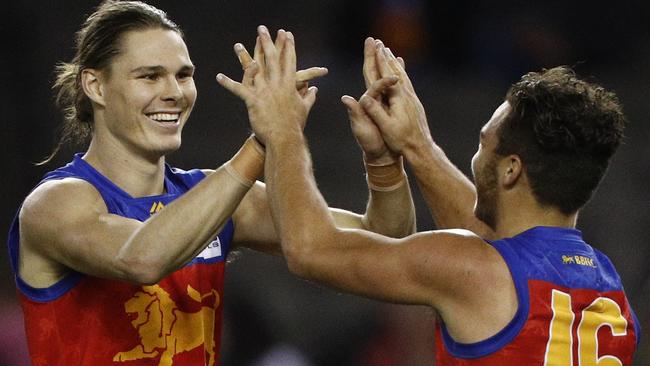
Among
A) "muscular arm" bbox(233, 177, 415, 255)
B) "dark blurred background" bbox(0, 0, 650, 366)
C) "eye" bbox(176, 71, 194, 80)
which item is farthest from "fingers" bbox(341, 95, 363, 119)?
"dark blurred background" bbox(0, 0, 650, 366)

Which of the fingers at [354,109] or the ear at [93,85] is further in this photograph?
the ear at [93,85]

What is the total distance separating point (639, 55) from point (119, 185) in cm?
700

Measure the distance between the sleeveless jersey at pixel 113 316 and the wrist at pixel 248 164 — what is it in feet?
1.83

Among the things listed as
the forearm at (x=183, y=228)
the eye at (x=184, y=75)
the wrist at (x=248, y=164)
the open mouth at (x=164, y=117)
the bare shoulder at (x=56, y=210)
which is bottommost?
the bare shoulder at (x=56, y=210)

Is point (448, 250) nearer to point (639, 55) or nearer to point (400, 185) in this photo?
point (400, 185)

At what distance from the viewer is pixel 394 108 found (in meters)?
3.83

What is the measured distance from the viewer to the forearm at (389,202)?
3.96 metres

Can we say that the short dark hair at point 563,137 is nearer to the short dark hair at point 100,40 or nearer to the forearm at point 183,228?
the forearm at point 183,228

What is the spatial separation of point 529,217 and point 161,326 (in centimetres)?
132

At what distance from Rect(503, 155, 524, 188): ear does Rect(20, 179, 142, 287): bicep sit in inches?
46.2

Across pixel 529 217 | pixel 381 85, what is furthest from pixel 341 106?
pixel 529 217

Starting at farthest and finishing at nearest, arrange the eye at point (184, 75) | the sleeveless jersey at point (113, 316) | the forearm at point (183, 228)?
the eye at point (184, 75) → the sleeveless jersey at point (113, 316) → the forearm at point (183, 228)

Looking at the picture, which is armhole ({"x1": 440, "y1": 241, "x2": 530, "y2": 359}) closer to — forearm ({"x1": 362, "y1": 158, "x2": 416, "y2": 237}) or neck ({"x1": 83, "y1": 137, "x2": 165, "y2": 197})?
forearm ({"x1": 362, "y1": 158, "x2": 416, "y2": 237})

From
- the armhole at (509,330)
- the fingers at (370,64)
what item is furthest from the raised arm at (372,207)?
the armhole at (509,330)
